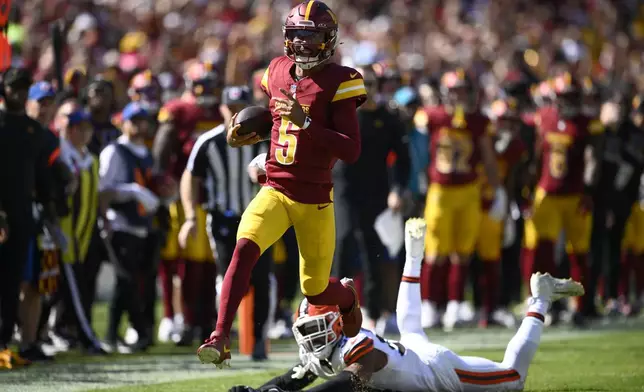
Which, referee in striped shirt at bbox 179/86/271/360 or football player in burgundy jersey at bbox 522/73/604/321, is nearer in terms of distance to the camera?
referee in striped shirt at bbox 179/86/271/360

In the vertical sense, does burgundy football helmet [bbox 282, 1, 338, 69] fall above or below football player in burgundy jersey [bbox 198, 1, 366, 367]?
above

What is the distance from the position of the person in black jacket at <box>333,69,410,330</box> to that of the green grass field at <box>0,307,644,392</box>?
29.2 inches

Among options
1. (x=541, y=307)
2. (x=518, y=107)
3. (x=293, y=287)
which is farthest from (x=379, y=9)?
(x=541, y=307)

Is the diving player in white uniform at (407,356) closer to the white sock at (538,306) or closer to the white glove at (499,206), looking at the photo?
the white sock at (538,306)

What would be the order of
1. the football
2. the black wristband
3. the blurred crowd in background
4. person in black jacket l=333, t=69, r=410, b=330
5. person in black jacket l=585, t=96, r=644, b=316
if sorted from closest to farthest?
the black wristband, the football, person in black jacket l=333, t=69, r=410, b=330, the blurred crowd in background, person in black jacket l=585, t=96, r=644, b=316

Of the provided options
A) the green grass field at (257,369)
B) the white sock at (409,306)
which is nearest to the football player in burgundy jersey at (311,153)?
the white sock at (409,306)

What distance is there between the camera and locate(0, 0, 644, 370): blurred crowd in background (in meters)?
11.0

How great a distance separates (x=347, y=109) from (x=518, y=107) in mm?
6311

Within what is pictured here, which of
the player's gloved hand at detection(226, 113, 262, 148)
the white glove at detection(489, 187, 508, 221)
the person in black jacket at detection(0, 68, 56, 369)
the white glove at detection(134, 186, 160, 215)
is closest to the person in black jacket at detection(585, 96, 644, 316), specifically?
the white glove at detection(489, 187, 508, 221)

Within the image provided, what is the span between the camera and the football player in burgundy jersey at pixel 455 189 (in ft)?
39.0

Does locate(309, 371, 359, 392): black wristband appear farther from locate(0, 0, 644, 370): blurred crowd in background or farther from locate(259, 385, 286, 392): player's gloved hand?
locate(0, 0, 644, 370): blurred crowd in background

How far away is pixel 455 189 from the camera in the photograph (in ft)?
39.2

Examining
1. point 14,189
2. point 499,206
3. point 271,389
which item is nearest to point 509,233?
point 499,206

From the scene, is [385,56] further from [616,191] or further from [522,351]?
[522,351]
